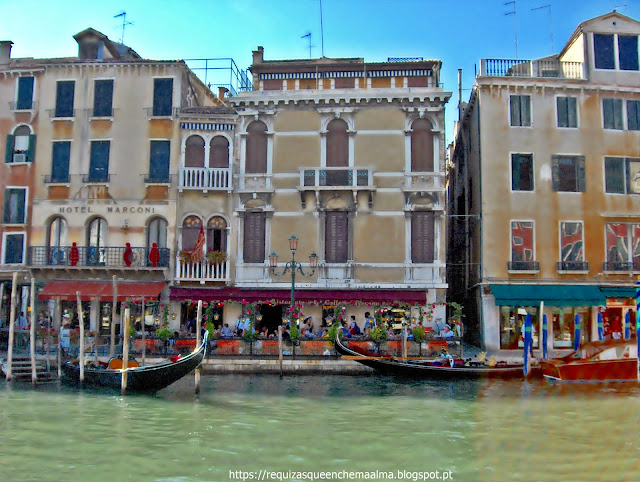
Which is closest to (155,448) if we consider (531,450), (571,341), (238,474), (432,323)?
(238,474)

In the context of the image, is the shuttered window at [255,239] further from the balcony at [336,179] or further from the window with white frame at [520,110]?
the window with white frame at [520,110]

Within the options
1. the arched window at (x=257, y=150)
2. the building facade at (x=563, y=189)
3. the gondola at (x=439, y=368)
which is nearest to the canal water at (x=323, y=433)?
the gondola at (x=439, y=368)

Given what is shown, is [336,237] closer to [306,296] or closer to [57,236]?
[306,296]

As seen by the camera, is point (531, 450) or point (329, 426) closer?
point (531, 450)

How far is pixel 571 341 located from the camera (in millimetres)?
21578

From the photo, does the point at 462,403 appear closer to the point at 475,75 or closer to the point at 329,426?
the point at 329,426

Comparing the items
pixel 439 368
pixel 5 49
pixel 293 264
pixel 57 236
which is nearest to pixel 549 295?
pixel 439 368

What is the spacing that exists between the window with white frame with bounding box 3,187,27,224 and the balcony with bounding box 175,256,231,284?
20.3 feet

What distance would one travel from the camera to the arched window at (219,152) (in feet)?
75.4

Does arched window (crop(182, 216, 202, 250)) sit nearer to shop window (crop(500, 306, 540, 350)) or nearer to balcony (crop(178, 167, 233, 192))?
balcony (crop(178, 167, 233, 192))

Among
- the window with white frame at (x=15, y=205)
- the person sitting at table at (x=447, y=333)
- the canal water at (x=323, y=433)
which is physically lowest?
the canal water at (x=323, y=433)

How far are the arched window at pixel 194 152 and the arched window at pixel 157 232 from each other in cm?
225

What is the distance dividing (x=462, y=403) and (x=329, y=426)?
12.8 ft

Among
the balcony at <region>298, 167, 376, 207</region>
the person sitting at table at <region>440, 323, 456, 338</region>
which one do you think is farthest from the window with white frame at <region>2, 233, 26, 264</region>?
the person sitting at table at <region>440, 323, 456, 338</region>
